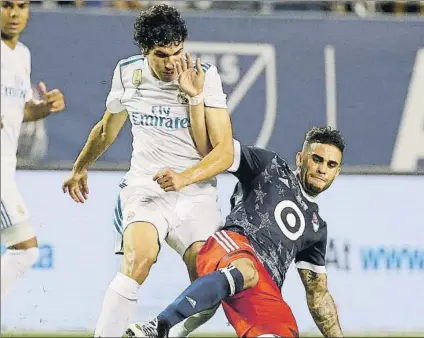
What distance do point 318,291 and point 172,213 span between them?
901mm

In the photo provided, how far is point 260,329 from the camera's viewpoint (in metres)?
5.62

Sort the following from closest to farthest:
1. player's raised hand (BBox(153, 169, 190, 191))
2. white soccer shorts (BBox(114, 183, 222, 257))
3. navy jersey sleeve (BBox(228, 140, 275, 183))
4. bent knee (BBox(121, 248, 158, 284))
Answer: player's raised hand (BBox(153, 169, 190, 191))
bent knee (BBox(121, 248, 158, 284))
white soccer shorts (BBox(114, 183, 222, 257))
navy jersey sleeve (BBox(228, 140, 275, 183))

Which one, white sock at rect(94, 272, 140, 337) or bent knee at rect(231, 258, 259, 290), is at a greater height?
bent knee at rect(231, 258, 259, 290)

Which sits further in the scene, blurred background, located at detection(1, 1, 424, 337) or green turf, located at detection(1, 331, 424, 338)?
blurred background, located at detection(1, 1, 424, 337)

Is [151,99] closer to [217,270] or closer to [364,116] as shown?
[217,270]

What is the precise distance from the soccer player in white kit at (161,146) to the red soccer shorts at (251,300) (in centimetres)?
18

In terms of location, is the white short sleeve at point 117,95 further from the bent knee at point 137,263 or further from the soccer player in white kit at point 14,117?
the bent knee at point 137,263

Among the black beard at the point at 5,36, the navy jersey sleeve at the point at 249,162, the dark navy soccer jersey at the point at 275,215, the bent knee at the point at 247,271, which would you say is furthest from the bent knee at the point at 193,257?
the black beard at the point at 5,36

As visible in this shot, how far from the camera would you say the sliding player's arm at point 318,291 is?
6012 mm

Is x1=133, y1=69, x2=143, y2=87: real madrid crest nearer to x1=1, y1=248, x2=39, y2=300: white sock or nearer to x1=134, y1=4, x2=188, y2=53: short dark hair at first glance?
x1=134, y1=4, x2=188, y2=53: short dark hair

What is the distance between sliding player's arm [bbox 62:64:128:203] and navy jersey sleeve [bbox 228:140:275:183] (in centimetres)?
65

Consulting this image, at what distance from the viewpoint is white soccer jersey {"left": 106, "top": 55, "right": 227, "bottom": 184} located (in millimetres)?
5859

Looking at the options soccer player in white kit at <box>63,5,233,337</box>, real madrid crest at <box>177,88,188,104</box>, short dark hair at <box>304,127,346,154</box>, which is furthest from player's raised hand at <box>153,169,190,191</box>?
short dark hair at <box>304,127,346,154</box>

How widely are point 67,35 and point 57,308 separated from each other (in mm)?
2138
